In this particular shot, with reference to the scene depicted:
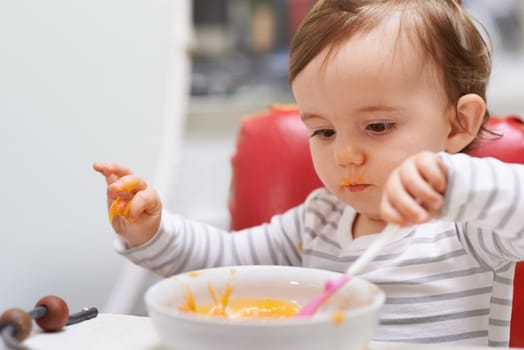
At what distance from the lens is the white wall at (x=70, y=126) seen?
115 centimetres

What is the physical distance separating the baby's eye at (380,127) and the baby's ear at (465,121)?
0.32ft

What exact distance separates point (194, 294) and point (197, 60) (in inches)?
58.6

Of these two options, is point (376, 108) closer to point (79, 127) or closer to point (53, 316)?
point (53, 316)

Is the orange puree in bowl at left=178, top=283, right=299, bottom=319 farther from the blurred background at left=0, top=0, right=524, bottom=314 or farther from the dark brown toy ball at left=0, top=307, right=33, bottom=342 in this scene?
the blurred background at left=0, top=0, right=524, bottom=314

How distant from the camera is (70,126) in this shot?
1.27 meters

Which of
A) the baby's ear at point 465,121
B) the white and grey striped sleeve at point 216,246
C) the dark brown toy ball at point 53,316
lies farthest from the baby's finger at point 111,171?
the baby's ear at point 465,121

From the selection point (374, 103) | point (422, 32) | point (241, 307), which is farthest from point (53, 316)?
point (422, 32)

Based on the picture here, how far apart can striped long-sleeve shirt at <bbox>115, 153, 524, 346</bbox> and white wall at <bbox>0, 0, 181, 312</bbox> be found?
0.32 meters

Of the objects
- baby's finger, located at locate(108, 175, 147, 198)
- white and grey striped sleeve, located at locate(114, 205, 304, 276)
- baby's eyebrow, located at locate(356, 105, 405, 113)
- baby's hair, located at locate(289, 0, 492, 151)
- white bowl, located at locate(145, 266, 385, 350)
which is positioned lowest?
white and grey striped sleeve, located at locate(114, 205, 304, 276)

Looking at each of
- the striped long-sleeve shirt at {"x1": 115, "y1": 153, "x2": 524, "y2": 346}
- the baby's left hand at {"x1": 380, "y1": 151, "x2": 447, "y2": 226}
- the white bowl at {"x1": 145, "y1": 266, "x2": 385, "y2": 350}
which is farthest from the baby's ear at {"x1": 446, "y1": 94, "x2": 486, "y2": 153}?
the white bowl at {"x1": 145, "y1": 266, "x2": 385, "y2": 350}

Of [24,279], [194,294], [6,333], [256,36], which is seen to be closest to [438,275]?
[194,294]

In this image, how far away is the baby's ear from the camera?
0.82 m

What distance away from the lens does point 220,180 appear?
204 centimetres

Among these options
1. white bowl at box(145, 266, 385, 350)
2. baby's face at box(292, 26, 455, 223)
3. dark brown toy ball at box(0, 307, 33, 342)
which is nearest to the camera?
white bowl at box(145, 266, 385, 350)
